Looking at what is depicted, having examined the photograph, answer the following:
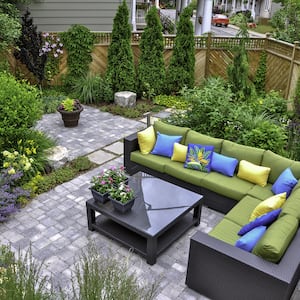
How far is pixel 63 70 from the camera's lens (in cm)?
1073

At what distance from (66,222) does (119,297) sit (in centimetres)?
303

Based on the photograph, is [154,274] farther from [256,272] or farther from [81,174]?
[81,174]

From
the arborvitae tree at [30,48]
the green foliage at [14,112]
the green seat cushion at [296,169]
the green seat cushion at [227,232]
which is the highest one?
the arborvitae tree at [30,48]

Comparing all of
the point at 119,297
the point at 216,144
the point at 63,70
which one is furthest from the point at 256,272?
the point at 63,70

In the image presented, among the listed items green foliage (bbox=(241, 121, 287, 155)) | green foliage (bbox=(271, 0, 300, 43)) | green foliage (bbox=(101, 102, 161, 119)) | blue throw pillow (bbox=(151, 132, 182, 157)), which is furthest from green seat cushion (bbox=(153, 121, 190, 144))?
green foliage (bbox=(271, 0, 300, 43))

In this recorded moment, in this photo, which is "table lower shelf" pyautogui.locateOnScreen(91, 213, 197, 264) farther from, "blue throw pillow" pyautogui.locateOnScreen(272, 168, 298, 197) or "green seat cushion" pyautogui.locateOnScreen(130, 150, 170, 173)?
"blue throw pillow" pyautogui.locateOnScreen(272, 168, 298, 197)

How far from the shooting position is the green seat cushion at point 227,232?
4152 millimetres

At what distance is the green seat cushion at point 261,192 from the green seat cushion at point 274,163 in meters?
0.17

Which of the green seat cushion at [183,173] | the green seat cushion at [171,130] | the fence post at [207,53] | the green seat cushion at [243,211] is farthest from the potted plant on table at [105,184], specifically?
the fence post at [207,53]

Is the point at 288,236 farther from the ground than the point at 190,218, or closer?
farther from the ground

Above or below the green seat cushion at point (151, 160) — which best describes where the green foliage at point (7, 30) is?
above

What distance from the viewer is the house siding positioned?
35.9 ft

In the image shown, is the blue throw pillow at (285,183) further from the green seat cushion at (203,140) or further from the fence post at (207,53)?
the fence post at (207,53)

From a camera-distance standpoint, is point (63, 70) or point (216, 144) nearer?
point (216, 144)
